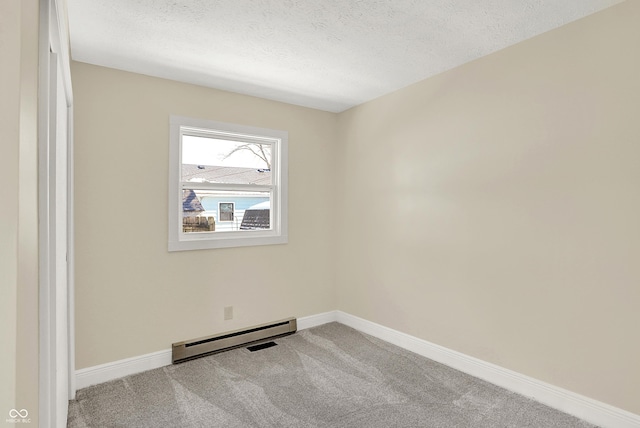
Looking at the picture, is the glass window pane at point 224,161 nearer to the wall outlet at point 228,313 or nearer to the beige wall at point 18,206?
the wall outlet at point 228,313

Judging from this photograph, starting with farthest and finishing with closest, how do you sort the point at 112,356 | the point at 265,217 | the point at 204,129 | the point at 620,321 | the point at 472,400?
1. the point at 265,217
2. the point at 204,129
3. the point at 112,356
4. the point at 472,400
5. the point at 620,321

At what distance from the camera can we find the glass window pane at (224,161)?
3229mm

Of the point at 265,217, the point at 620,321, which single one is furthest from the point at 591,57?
the point at 265,217

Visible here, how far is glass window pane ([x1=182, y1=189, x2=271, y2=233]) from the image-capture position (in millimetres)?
3229

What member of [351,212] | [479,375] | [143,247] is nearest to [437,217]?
[351,212]

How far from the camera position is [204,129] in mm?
3193

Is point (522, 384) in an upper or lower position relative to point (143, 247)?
lower

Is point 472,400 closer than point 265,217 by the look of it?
Yes

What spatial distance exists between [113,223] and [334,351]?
7.15 ft

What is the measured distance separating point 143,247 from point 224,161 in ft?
3.58

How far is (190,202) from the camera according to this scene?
10.6 ft

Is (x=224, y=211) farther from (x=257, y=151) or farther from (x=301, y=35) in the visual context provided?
(x=301, y=35)

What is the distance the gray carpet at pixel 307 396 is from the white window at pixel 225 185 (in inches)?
43.2

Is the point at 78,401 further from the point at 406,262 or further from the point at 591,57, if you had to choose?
the point at 591,57
